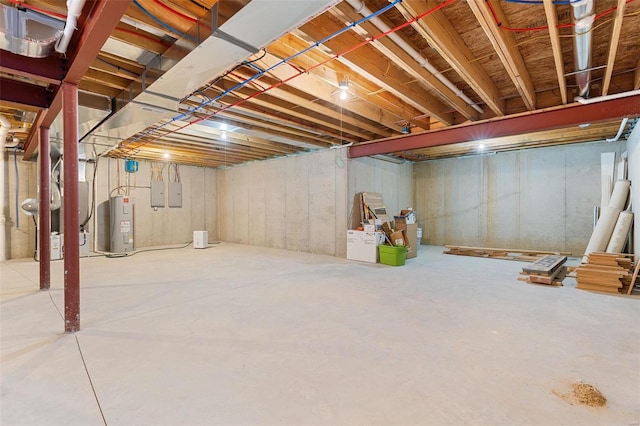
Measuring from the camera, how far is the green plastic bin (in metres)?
5.52

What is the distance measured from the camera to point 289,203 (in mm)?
7766

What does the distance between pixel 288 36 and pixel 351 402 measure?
118 inches

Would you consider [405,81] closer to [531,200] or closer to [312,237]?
[312,237]

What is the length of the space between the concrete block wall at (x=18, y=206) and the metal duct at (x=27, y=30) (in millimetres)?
6149

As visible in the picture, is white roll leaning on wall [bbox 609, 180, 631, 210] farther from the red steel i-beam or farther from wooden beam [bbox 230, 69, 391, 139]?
wooden beam [bbox 230, 69, 391, 139]

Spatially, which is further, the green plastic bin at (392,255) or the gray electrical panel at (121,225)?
the gray electrical panel at (121,225)

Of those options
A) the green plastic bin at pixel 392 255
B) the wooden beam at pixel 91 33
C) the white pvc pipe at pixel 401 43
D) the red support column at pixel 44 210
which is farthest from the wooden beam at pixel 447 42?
the red support column at pixel 44 210

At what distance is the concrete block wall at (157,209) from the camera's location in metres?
7.77

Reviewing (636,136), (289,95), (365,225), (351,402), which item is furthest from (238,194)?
(636,136)

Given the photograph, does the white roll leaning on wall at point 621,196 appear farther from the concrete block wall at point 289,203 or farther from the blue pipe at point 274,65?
the blue pipe at point 274,65

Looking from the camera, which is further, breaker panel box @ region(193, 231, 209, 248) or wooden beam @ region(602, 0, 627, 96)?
breaker panel box @ region(193, 231, 209, 248)

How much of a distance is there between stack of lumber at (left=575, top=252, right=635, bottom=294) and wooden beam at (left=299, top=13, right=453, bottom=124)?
2939 millimetres

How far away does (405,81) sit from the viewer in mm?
3703

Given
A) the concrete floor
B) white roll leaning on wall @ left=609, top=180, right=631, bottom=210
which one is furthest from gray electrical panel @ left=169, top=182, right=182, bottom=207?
white roll leaning on wall @ left=609, top=180, right=631, bottom=210
